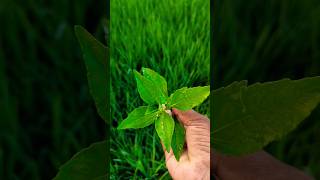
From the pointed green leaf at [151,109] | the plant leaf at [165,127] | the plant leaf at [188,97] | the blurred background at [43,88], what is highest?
A: the plant leaf at [188,97]

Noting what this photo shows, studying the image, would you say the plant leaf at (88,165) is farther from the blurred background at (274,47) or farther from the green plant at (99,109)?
the blurred background at (274,47)

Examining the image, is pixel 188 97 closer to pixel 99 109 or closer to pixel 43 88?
pixel 99 109

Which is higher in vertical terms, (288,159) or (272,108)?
(272,108)

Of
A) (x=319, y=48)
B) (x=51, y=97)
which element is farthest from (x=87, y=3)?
(x=319, y=48)

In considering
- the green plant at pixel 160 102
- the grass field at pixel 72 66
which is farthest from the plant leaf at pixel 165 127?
the grass field at pixel 72 66

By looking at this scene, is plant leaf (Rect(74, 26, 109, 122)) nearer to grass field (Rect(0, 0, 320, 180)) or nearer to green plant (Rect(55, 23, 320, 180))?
green plant (Rect(55, 23, 320, 180))

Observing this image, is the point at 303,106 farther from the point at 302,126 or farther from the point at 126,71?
the point at 302,126
